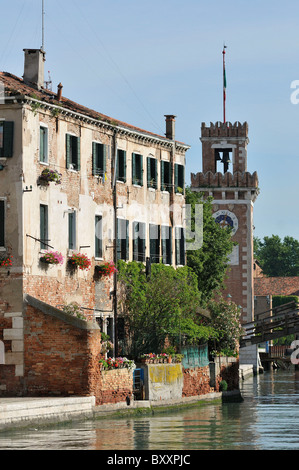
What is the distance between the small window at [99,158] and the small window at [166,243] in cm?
576

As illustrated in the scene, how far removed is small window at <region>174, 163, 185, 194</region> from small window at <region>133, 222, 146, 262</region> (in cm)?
367

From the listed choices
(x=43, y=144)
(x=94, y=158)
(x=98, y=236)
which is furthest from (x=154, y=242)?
(x=43, y=144)

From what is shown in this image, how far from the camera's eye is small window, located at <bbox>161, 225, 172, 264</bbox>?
157ft

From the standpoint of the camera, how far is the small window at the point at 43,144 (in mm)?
38688

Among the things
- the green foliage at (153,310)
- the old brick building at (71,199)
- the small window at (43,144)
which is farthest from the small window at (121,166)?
the small window at (43,144)

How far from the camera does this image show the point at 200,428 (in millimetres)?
35094

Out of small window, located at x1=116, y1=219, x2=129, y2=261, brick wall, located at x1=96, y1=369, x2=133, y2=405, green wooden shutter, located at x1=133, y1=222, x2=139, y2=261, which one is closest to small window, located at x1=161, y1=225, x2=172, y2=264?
green wooden shutter, located at x1=133, y1=222, x2=139, y2=261

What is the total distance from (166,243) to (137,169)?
12.4 ft
